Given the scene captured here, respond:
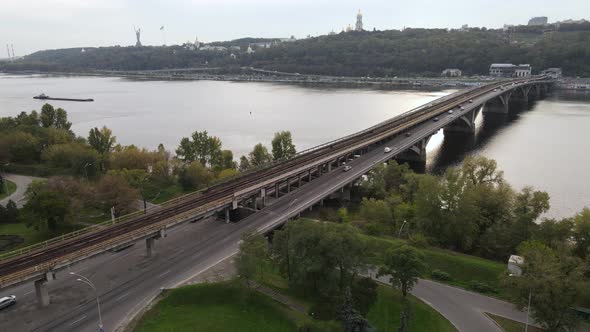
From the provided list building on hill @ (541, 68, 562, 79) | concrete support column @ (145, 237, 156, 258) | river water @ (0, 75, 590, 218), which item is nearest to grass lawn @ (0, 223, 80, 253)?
concrete support column @ (145, 237, 156, 258)

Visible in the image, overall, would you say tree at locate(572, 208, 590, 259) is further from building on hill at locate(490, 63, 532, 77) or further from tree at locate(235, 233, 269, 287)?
building on hill at locate(490, 63, 532, 77)

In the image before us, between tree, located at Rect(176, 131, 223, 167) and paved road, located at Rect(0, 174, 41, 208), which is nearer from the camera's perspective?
paved road, located at Rect(0, 174, 41, 208)

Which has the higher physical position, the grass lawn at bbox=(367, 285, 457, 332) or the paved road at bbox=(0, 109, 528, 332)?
the paved road at bbox=(0, 109, 528, 332)

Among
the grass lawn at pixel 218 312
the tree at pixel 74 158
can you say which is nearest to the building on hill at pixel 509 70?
the tree at pixel 74 158

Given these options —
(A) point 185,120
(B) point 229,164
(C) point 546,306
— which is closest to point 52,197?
(B) point 229,164

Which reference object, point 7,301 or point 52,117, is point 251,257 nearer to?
point 7,301

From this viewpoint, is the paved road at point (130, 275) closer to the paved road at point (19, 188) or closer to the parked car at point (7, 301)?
the parked car at point (7, 301)

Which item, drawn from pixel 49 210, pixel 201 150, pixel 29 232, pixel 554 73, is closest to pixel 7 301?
pixel 49 210
